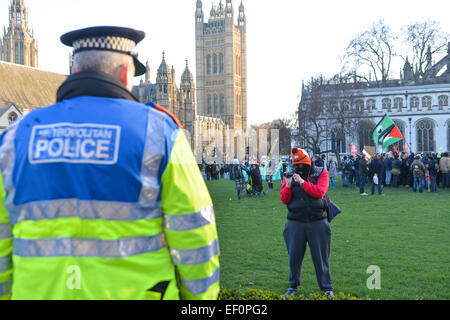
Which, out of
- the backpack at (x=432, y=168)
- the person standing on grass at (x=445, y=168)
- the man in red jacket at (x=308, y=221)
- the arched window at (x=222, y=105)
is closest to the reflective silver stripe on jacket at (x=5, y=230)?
the man in red jacket at (x=308, y=221)

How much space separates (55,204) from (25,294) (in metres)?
0.43

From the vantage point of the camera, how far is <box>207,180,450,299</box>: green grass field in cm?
624

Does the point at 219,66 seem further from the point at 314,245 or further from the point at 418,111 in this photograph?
the point at 314,245

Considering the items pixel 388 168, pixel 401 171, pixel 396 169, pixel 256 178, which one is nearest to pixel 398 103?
pixel 401 171

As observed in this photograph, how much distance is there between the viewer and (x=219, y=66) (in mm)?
103938

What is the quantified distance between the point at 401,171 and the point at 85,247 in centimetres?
2453

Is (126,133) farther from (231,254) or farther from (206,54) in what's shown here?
(206,54)

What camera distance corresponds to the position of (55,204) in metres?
1.96

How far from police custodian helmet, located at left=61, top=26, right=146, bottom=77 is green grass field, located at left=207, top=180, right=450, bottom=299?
4532 mm

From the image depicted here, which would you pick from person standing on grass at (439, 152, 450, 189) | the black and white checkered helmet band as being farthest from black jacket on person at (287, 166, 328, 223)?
person standing on grass at (439, 152, 450, 189)

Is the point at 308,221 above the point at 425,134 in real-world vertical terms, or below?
below

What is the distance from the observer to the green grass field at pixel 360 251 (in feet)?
20.5

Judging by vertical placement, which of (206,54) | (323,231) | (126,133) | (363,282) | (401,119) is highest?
(206,54)
